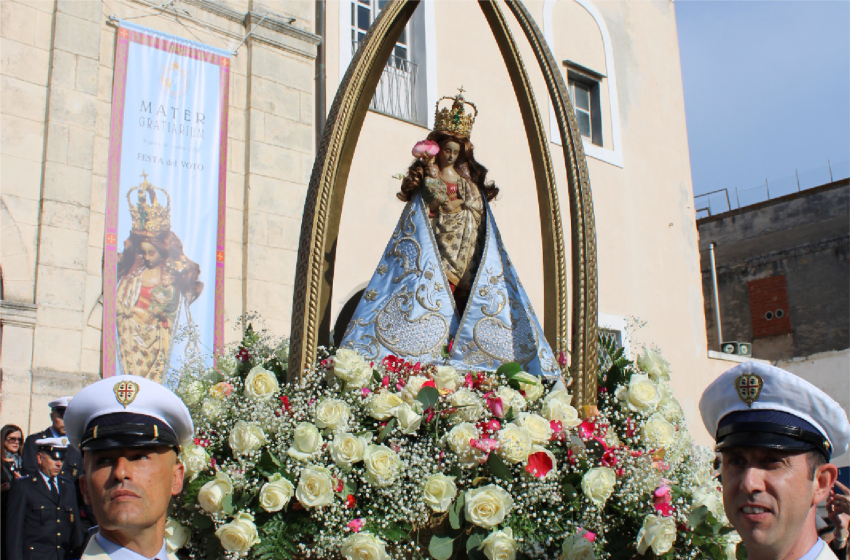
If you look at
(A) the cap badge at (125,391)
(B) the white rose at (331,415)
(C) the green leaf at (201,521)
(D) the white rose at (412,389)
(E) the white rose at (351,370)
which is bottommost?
(C) the green leaf at (201,521)

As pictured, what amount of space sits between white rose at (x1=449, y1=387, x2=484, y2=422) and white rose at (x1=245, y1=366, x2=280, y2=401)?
24.9 inches

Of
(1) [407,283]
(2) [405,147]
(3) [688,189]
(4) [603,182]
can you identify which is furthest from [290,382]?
(3) [688,189]

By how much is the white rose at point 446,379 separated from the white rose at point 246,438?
2.05ft

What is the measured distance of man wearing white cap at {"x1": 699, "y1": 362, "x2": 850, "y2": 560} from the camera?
6.75 ft

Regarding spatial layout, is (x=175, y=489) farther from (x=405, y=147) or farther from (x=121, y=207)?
(x=405, y=147)

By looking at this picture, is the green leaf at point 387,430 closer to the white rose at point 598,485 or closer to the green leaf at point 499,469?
the green leaf at point 499,469

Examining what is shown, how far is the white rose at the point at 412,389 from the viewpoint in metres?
3.06

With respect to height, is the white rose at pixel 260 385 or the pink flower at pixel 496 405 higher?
the white rose at pixel 260 385

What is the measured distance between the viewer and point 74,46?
7.16 meters

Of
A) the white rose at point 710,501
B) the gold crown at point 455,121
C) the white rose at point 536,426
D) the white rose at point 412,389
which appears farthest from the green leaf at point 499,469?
the gold crown at point 455,121

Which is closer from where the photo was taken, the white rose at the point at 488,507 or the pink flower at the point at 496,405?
the white rose at the point at 488,507

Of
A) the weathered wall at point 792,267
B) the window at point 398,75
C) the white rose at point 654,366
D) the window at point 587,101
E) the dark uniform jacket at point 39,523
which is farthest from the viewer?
the weathered wall at point 792,267

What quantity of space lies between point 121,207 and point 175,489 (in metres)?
5.28

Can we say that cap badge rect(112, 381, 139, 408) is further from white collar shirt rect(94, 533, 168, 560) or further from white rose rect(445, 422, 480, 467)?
white rose rect(445, 422, 480, 467)
